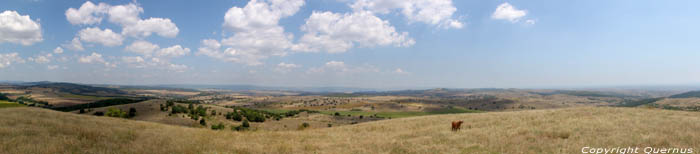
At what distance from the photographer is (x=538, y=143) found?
36.6ft

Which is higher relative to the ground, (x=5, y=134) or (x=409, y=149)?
(x=5, y=134)

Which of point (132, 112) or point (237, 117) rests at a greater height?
point (132, 112)

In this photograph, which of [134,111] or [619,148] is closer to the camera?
[619,148]

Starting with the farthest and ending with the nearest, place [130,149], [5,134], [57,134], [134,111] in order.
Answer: [134,111], [57,134], [5,134], [130,149]

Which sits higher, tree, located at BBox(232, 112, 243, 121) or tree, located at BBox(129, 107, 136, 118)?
tree, located at BBox(129, 107, 136, 118)

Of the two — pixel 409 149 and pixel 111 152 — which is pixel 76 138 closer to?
pixel 111 152

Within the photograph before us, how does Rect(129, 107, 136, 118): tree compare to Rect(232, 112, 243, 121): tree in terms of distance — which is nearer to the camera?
Rect(129, 107, 136, 118): tree

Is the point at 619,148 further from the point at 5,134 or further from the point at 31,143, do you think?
the point at 5,134

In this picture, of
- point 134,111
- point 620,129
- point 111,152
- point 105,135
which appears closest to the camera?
point 111,152

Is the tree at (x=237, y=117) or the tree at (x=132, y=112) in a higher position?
the tree at (x=132, y=112)

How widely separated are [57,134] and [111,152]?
3958 mm

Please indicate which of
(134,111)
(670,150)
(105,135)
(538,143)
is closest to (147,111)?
(134,111)

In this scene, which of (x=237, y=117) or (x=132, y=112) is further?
(x=237, y=117)

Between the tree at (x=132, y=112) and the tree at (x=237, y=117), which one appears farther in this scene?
the tree at (x=237, y=117)
